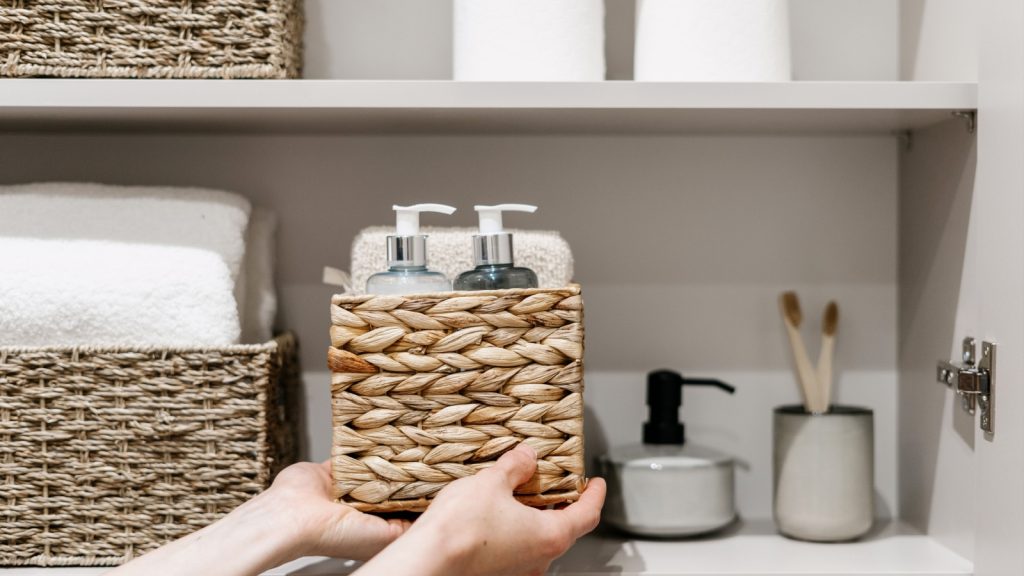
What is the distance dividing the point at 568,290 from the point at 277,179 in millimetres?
377

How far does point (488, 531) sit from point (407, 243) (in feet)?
0.62

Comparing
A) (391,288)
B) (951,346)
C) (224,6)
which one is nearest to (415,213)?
(391,288)

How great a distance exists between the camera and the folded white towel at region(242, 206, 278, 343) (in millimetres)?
794

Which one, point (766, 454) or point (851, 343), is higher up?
point (851, 343)

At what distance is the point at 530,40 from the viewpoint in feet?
2.28

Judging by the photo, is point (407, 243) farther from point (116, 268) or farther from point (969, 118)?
point (969, 118)

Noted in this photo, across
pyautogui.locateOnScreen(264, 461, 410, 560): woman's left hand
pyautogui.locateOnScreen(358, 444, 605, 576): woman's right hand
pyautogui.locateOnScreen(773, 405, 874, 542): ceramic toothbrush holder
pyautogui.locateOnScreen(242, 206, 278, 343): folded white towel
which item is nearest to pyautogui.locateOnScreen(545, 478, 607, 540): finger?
pyautogui.locateOnScreen(358, 444, 605, 576): woman's right hand

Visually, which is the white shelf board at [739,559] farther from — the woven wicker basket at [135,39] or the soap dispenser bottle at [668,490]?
the woven wicker basket at [135,39]

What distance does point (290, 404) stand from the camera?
2.72 ft

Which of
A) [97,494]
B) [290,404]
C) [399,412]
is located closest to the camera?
[399,412]

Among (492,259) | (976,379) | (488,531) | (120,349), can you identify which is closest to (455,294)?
(492,259)

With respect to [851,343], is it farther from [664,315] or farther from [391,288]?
[391,288]

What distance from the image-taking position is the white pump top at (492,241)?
0.62 meters

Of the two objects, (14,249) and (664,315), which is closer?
(14,249)
